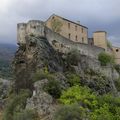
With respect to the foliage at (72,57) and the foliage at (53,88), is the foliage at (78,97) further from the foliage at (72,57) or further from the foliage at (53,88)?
the foliage at (72,57)

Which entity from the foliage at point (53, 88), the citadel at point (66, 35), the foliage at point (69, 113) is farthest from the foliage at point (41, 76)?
the foliage at point (69, 113)

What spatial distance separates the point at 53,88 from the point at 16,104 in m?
5.32

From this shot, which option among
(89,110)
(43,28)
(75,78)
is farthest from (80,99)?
(43,28)

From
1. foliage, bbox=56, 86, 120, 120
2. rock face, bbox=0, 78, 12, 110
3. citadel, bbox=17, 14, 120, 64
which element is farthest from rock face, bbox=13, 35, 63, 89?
foliage, bbox=56, 86, 120, 120

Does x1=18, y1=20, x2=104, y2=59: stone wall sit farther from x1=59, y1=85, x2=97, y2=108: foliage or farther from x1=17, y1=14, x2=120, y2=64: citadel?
x1=59, y1=85, x2=97, y2=108: foliage

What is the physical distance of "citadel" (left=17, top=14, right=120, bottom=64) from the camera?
231 feet

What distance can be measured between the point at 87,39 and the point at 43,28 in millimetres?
19561

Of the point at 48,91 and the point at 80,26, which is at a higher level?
the point at 80,26

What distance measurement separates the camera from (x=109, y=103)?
222 ft

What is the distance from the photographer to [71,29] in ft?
272

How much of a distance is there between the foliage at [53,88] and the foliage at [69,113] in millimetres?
5735

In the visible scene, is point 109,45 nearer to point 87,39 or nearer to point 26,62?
point 87,39

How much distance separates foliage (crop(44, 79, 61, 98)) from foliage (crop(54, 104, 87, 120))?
5.74m

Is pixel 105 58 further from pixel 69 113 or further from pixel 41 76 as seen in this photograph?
pixel 69 113
